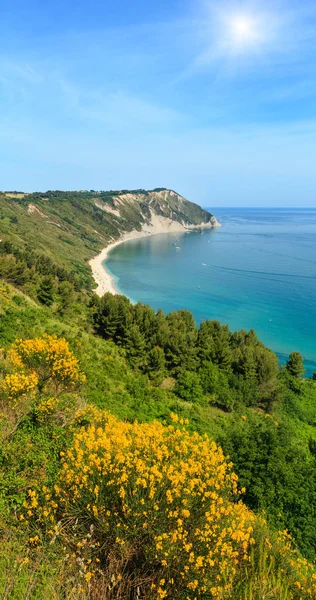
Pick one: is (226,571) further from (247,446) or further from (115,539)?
(247,446)

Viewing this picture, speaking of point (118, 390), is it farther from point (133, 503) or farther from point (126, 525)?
point (126, 525)

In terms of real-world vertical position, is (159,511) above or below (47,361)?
above

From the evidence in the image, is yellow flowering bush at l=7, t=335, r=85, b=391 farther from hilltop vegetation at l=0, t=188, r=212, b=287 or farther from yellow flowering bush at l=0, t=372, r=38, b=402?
hilltop vegetation at l=0, t=188, r=212, b=287

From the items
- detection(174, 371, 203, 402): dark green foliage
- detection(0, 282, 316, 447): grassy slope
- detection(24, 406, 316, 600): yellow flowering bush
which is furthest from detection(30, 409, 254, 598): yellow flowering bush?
detection(174, 371, 203, 402): dark green foliage

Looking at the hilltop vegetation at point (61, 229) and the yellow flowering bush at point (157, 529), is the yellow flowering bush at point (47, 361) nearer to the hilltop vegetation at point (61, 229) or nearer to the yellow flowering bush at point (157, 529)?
the yellow flowering bush at point (157, 529)

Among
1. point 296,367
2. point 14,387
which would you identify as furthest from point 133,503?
point 296,367

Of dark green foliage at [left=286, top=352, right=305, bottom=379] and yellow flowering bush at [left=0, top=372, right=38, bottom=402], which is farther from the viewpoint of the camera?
dark green foliage at [left=286, top=352, right=305, bottom=379]

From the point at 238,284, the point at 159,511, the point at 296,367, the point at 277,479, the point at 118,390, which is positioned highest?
the point at 159,511

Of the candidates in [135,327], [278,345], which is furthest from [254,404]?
[278,345]
